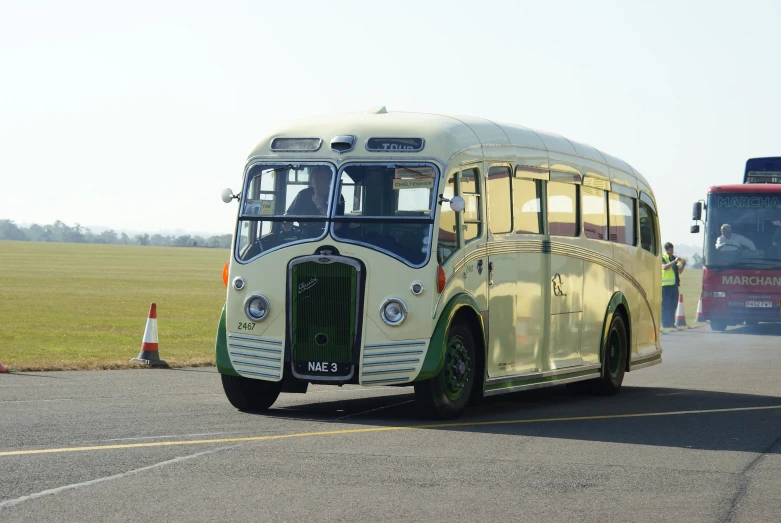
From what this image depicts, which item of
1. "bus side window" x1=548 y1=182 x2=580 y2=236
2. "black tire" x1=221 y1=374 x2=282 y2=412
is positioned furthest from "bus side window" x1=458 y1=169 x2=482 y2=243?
"black tire" x1=221 y1=374 x2=282 y2=412

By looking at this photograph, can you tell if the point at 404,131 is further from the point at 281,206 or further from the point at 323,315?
the point at 323,315

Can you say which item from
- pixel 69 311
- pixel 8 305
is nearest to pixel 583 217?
pixel 69 311

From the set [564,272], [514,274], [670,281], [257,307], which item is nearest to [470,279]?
[514,274]

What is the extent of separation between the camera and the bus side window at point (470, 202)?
12.3 metres

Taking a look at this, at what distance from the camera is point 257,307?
39.4 ft

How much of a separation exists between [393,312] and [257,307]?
1.30 metres

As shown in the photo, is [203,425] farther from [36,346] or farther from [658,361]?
[36,346]

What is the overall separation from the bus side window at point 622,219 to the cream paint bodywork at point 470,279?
67 cm

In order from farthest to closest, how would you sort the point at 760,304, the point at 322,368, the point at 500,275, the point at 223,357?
1. the point at 760,304
2. the point at 500,275
3. the point at 223,357
4. the point at 322,368

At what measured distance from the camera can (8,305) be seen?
3381 cm

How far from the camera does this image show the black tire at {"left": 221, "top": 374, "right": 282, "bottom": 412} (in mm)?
12281

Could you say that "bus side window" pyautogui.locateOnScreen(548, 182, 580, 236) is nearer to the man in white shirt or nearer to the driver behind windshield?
A: the driver behind windshield

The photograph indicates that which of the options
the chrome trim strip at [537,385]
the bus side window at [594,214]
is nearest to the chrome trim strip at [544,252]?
the bus side window at [594,214]

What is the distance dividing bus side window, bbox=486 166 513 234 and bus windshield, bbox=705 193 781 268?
19.0 m
